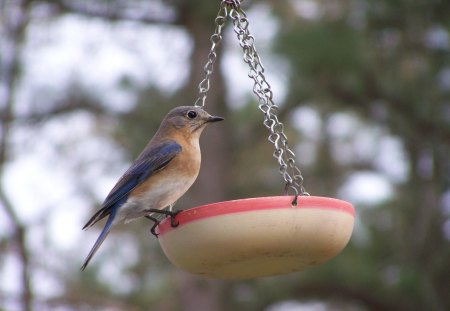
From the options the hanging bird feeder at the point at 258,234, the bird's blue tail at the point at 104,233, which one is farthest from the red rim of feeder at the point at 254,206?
the bird's blue tail at the point at 104,233

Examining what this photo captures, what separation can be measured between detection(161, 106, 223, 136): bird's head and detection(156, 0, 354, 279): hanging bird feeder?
1105 millimetres

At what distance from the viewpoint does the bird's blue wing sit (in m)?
5.02

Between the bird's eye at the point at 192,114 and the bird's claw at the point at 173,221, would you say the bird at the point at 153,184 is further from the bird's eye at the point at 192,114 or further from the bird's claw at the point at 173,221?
the bird's claw at the point at 173,221

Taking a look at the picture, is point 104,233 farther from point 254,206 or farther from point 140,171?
point 254,206

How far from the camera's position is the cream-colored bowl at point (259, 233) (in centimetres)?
400

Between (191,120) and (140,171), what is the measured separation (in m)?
0.52

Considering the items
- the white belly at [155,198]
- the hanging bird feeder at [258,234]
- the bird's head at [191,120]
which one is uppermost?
the bird's head at [191,120]

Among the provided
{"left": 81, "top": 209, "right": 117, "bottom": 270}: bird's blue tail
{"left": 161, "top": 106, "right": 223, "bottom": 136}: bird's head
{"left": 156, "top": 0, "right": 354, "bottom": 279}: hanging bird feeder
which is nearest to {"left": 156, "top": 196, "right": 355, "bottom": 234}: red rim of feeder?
{"left": 156, "top": 0, "right": 354, "bottom": 279}: hanging bird feeder

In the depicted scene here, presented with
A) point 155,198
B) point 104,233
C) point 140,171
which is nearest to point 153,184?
point 155,198

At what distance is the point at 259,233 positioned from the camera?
13.1 feet

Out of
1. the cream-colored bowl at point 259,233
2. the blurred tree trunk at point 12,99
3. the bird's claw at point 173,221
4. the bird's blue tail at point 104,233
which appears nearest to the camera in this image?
the cream-colored bowl at point 259,233

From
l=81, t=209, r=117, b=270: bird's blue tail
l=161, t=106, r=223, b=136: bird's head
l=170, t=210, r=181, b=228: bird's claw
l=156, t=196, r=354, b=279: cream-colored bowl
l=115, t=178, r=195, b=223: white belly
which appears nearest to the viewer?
l=156, t=196, r=354, b=279: cream-colored bowl

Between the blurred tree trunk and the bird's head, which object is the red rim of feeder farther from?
the blurred tree trunk

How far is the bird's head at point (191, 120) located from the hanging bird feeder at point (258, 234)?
1105 millimetres
